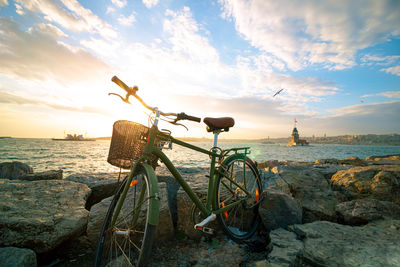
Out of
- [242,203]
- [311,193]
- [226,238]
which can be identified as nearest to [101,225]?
[226,238]

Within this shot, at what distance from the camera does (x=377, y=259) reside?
6.16 feet

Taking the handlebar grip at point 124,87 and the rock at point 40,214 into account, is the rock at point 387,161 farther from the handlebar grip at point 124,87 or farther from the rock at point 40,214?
the rock at point 40,214

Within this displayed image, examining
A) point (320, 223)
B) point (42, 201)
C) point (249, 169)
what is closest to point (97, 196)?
point (42, 201)

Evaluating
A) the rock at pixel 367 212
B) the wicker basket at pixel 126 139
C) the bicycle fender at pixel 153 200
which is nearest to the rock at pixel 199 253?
the bicycle fender at pixel 153 200

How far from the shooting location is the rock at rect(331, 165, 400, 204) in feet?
12.4

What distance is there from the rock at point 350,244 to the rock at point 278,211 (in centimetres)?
25

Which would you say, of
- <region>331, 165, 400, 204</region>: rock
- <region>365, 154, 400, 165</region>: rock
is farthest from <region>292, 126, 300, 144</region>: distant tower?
<region>331, 165, 400, 204</region>: rock

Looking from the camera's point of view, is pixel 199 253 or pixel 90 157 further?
pixel 90 157

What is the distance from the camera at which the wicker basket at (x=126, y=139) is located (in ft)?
6.85

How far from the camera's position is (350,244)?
7.21ft

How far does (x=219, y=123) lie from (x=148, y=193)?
1.64 metres

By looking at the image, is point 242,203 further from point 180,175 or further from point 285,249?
point 180,175

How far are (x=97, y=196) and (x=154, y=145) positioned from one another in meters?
3.26

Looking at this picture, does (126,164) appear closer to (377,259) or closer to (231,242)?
(231,242)
